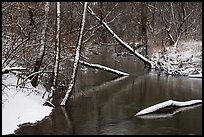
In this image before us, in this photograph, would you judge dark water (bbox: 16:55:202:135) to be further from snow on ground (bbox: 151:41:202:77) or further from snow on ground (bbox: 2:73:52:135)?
snow on ground (bbox: 151:41:202:77)

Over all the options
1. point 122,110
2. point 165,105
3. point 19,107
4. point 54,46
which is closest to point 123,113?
point 122,110

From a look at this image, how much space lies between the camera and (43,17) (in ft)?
59.7

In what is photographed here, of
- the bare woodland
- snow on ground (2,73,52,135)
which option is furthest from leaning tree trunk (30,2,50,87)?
snow on ground (2,73,52,135)

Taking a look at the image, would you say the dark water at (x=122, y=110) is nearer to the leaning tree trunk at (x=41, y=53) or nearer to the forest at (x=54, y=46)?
the forest at (x=54, y=46)

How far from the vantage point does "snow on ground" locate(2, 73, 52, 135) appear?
42.9 ft

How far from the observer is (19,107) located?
14.3 metres

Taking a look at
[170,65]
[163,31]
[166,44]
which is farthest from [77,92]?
[163,31]

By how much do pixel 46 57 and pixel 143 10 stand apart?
13629 millimetres

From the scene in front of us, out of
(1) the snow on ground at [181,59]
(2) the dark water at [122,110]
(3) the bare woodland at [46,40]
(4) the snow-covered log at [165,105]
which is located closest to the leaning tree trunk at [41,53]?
(3) the bare woodland at [46,40]

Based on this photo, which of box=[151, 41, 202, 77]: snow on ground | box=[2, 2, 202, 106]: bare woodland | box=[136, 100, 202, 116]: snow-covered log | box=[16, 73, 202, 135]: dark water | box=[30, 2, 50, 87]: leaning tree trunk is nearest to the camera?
box=[16, 73, 202, 135]: dark water

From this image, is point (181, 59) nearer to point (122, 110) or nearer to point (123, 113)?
point (122, 110)

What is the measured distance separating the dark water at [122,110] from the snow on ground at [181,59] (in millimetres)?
1924

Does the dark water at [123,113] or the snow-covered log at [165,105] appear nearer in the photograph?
the dark water at [123,113]

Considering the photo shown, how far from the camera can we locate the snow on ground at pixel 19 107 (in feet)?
42.9
